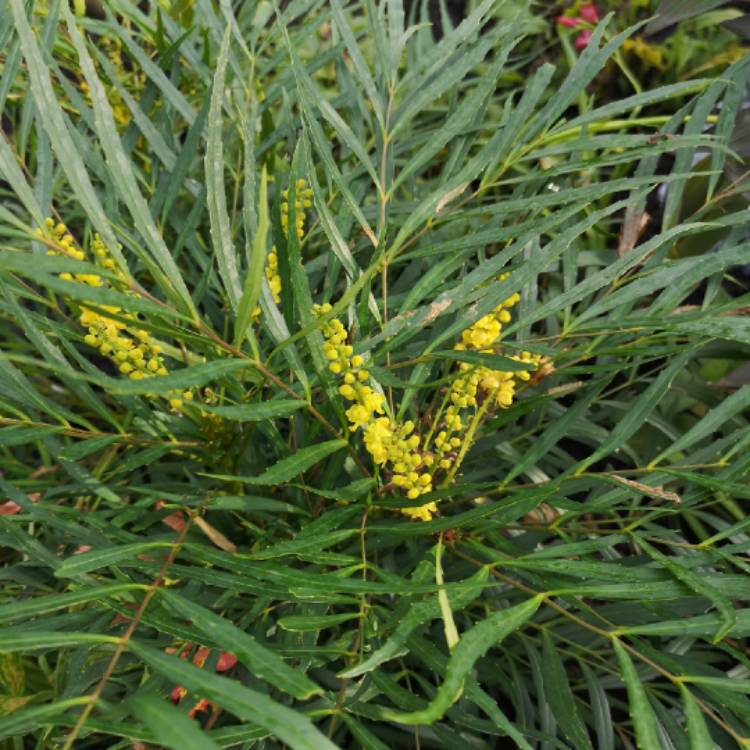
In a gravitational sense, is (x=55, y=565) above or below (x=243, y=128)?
below

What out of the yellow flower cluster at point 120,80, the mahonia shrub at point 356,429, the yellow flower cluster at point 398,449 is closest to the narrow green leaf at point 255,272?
the mahonia shrub at point 356,429

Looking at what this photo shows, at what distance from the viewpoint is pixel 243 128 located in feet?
1.75

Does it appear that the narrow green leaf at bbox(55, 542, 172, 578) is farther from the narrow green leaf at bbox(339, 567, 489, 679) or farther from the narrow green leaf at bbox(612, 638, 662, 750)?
the narrow green leaf at bbox(612, 638, 662, 750)

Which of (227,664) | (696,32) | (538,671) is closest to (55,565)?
(227,664)

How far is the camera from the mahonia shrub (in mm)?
427

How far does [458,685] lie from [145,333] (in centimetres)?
32

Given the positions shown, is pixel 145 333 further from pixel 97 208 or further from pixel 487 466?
pixel 487 466

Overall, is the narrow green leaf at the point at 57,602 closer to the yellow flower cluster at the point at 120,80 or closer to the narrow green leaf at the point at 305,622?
Answer: the narrow green leaf at the point at 305,622

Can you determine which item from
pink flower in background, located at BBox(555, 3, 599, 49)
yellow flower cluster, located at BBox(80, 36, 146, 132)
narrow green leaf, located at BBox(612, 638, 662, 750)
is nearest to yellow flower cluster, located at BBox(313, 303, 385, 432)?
narrow green leaf, located at BBox(612, 638, 662, 750)

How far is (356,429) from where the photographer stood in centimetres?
56

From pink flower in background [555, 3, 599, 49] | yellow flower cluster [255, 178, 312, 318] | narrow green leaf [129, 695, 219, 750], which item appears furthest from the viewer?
pink flower in background [555, 3, 599, 49]

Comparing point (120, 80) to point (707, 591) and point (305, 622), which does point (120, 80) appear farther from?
point (707, 591)

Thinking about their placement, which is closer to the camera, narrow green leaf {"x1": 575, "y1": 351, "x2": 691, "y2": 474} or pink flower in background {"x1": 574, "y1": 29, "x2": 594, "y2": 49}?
narrow green leaf {"x1": 575, "y1": 351, "x2": 691, "y2": 474}

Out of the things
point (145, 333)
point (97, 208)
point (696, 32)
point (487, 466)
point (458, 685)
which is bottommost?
point (487, 466)
